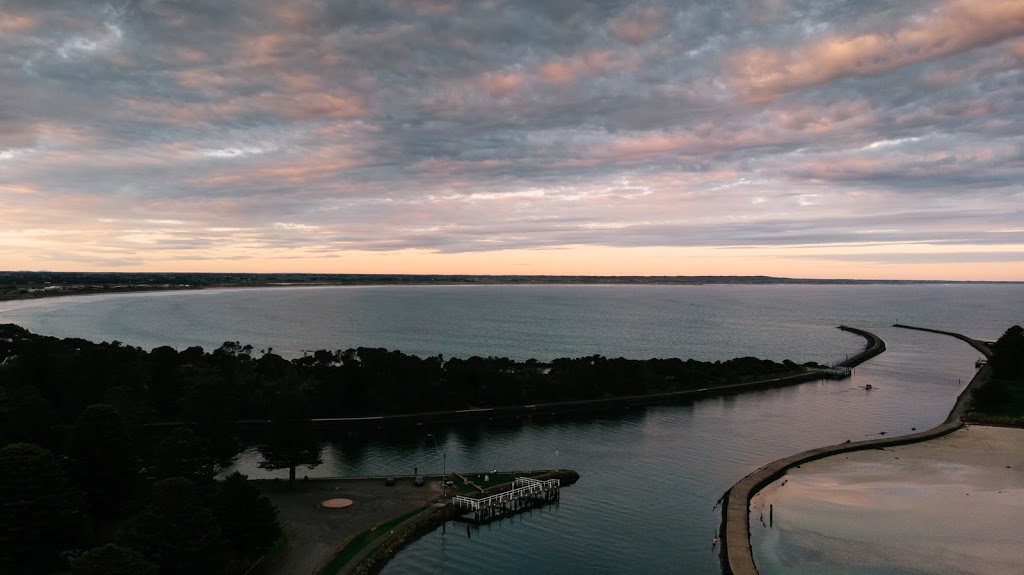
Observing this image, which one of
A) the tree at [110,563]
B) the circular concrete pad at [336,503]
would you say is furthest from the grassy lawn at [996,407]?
the tree at [110,563]

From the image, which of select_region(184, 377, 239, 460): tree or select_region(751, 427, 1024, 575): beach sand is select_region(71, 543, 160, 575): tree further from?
select_region(751, 427, 1024, 575): beach sand

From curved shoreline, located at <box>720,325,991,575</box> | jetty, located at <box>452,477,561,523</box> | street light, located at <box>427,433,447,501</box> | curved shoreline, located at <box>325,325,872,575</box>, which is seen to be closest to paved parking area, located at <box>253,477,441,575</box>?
street light, located at <box>427,433,447,501</box>

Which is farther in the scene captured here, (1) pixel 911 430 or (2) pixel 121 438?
(1) pixel 911 430

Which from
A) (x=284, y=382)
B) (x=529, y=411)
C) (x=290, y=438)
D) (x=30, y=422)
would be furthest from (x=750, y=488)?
(x=284, y=382)

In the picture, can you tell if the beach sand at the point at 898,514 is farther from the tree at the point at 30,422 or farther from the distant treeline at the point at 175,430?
the tree at the point at 30,422

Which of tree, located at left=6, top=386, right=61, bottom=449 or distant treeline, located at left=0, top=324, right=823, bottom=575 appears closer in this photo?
distant treeline, located at left=0, top=324, right=823, bottom=575

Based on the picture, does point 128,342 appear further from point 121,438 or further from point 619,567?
point 619,567

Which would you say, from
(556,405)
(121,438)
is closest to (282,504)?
(121,438)
